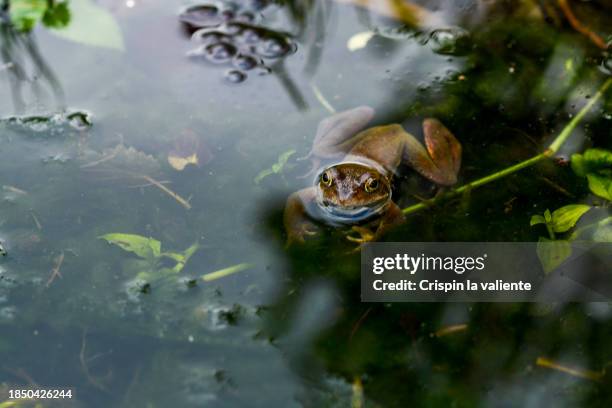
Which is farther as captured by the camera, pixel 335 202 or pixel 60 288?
pixel 335 202

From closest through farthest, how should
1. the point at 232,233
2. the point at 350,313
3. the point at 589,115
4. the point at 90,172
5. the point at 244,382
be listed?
1. the point at 244,382
2. the point at 350,313
3. the point at 232,233
4. the point at 90,172
5. the point at 589,115

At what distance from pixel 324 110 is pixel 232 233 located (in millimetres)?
992

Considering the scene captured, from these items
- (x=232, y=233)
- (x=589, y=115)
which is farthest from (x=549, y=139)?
(x=232, y=233)

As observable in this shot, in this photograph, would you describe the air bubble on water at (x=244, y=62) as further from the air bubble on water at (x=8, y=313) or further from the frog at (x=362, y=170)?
the air bubble on water at (x=8, y=313)

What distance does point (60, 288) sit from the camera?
9.41 ft

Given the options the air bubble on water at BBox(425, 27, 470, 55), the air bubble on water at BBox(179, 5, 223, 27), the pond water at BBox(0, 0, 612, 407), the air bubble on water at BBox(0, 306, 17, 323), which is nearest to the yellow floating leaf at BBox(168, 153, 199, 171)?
the pond water at BBox(0, 0, 612, 407)

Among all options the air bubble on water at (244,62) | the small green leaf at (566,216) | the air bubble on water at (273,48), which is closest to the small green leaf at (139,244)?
the air bubble on water at (244,62)

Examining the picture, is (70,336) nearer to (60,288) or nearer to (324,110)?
(60,288)

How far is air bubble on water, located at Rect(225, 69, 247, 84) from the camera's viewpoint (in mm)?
3844

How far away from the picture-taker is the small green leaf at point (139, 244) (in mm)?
2945

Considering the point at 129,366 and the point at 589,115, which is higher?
→ the point at 589,115

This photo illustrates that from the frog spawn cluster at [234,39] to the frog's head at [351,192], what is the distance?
1.03 meters

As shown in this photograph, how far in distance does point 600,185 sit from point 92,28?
9.86 feet

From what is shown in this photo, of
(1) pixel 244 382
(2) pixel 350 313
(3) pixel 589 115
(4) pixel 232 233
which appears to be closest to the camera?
(1) pixel 244 382
